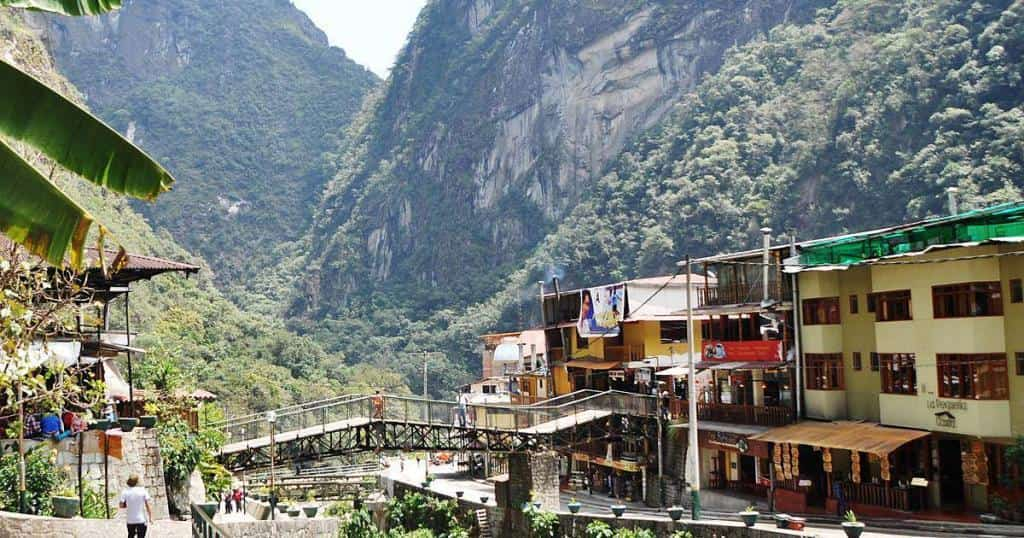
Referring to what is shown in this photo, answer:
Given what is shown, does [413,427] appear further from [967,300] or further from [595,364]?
[967,300]

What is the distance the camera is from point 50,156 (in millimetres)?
9281

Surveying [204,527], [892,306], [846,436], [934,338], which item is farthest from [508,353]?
[204,527]

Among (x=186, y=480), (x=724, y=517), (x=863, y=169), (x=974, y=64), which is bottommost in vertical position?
(x=724, y=517)

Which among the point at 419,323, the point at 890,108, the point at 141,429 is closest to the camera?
the point at 141,429

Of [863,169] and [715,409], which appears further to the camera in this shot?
[863,169]

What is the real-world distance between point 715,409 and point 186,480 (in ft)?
69.2

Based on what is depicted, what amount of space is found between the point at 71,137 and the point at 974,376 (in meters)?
25.6

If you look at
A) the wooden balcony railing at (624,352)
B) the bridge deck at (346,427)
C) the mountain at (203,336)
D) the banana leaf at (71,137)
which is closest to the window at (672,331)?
the wooden balcony railing at (624,352)

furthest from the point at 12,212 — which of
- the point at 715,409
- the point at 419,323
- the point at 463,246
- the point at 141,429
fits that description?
the point at 463,246

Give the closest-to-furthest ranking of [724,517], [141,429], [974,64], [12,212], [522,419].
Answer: [12,212] → [141,429] → [724,517] → [522,419] → [974,64]

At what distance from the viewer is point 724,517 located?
110ft

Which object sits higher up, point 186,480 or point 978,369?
point 978,369

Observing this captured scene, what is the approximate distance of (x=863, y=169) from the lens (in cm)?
10400

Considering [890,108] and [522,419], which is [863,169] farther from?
[522,419]
